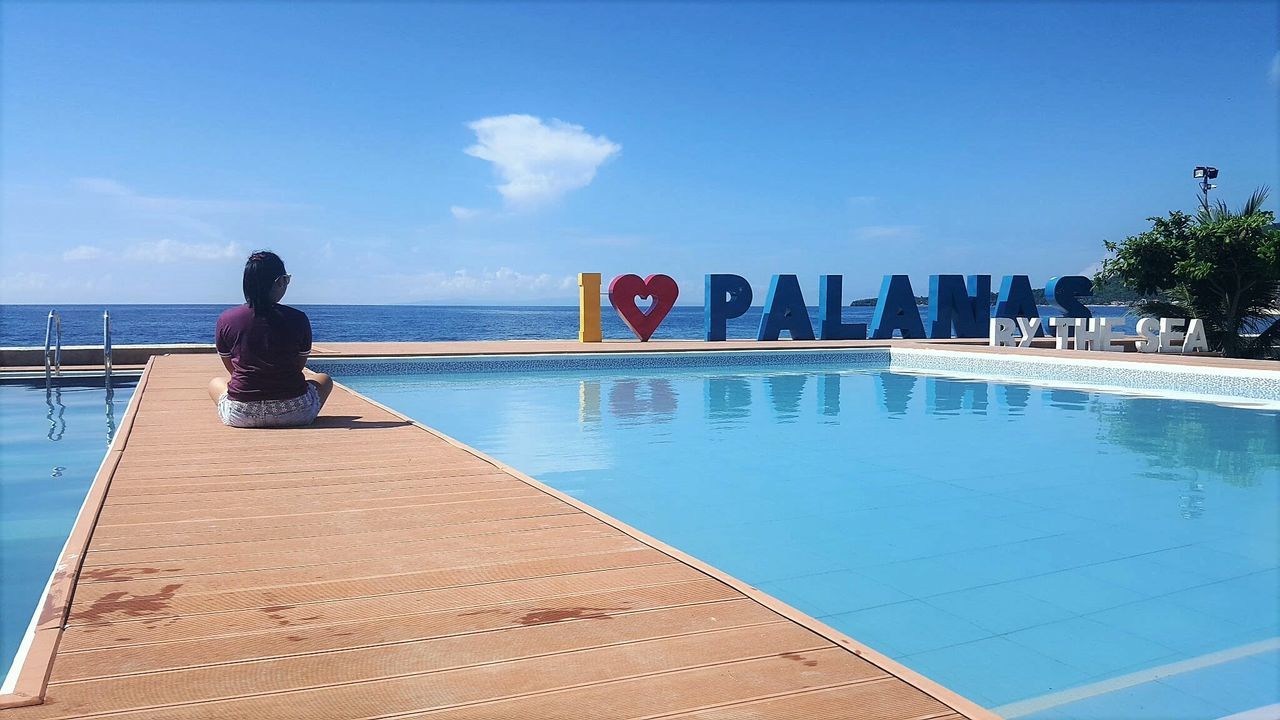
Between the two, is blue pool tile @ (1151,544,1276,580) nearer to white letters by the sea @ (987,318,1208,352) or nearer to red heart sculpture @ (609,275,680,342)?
white letters by the sea @ (987,318,1208,352)

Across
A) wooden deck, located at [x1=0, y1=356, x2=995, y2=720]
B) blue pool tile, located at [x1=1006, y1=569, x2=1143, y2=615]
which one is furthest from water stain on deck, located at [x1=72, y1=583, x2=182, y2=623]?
blue pool tile, located at [x1=1006, y1=569, x2=1143, y2=615]

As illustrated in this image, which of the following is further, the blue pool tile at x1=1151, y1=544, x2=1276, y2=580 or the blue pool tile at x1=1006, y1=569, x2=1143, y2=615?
the blue pool tile at x1=1151, y1=544, x2=1276, y2=580

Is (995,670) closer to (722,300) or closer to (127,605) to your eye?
(127,605)

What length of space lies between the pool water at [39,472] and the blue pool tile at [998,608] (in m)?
3.88

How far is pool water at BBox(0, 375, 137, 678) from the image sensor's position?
3977mm

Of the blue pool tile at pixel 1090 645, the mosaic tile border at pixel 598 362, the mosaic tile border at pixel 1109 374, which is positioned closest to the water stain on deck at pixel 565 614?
the blue pool tile at pixel 1090 645

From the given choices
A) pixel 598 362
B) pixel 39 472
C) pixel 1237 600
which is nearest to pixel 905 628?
pixel 1237 600

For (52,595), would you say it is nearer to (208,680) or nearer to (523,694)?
(208,680)

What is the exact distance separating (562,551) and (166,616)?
3.88ft

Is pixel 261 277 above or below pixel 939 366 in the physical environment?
above

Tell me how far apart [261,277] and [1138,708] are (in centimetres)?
454

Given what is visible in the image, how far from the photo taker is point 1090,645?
11.1ft

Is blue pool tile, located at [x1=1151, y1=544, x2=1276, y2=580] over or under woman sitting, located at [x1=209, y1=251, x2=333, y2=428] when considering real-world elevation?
under

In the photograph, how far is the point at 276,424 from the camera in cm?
541
